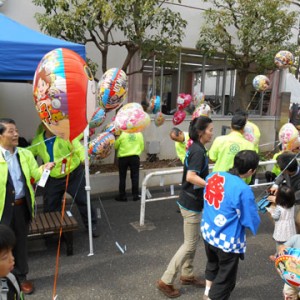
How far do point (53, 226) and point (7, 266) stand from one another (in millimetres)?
2343

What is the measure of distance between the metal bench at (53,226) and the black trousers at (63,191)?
0.22 metres

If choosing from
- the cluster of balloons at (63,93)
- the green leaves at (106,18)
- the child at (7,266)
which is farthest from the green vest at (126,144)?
the child at (7,266)

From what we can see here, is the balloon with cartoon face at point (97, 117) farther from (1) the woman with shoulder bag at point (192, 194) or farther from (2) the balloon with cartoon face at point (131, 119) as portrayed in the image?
(1) the woman with shoulder bag at point (192, 194)

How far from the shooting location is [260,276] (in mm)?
3627

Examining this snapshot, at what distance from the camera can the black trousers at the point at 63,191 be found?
166 inches

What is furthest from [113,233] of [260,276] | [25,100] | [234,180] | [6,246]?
[25,100]

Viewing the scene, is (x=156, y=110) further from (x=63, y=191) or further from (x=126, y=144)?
(x=63, y=191)

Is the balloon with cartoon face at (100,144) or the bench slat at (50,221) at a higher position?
the balloon with cartoon face at (100,144)

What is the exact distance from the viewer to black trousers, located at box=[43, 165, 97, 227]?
166 inches

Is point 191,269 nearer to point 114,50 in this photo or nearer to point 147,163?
point 147,163

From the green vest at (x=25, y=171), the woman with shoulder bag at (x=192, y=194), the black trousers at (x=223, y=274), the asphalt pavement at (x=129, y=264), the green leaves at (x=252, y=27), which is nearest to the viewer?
the black trousers at (x=223, y=274)

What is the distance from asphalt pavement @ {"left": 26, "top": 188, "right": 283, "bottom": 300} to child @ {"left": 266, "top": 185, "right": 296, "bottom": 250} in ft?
1.83

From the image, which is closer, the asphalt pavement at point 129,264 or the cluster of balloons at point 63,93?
the cluster of balloons at point 63,93

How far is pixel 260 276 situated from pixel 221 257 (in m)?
1.26
